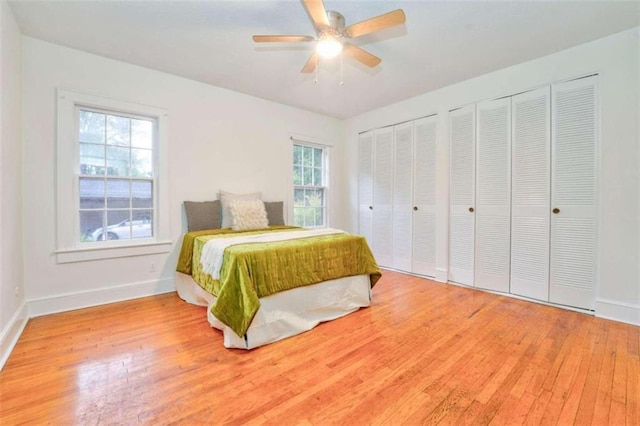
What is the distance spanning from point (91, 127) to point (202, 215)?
1.39 metres

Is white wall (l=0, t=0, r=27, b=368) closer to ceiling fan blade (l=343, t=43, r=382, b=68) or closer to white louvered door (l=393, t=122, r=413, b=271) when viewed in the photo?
ceiling fan blade (l=343, t=43, r=382, b=68)

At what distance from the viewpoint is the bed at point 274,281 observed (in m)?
2.03

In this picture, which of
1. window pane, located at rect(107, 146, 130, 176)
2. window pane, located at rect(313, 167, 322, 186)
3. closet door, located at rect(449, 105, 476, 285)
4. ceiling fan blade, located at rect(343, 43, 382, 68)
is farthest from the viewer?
window pane, located at rect(313, 167, 322, 186)

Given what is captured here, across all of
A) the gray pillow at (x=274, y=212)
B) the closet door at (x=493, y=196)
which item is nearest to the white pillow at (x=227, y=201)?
the gray pillow at (x=274, y=212)

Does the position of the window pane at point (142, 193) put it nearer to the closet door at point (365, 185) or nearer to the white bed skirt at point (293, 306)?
the white bed skirt at point (293, 306)

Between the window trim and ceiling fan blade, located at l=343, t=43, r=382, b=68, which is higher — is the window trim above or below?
below

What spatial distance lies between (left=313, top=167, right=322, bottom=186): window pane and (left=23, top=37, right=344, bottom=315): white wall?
1.88 ft

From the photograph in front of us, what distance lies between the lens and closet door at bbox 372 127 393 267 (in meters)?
4.38

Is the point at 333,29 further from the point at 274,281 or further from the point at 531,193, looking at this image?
the point at 531,193

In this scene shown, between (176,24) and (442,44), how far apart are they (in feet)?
7.74

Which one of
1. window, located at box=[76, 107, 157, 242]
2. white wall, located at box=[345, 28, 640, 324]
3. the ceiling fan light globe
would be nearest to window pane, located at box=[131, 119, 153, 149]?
window, located at box=[76, 107, 157, 242]

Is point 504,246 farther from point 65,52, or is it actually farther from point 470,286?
point 65,52

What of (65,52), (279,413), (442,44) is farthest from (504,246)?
(65,52)

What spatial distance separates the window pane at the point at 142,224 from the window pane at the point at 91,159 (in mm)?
550
